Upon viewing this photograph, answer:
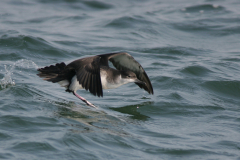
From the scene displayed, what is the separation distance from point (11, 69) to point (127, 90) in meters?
2.77

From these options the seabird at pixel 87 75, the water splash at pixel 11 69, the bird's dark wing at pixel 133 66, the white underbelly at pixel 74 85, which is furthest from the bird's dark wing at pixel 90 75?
the water splash at pixel 11 69

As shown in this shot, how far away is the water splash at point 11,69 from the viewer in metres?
7.37

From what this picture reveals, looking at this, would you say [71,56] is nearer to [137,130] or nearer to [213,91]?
[213,91]

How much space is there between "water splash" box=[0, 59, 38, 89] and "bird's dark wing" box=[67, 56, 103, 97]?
Answer: 1.78 metres

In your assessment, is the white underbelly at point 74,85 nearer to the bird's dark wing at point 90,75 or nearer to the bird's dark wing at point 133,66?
the bird's dark wing at point 90,75

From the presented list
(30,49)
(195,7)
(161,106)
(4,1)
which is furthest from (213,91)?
(4,1)

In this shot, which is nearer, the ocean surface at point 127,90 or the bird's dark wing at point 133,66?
the ocean surface at point 127,90

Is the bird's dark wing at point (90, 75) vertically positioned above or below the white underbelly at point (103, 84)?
above

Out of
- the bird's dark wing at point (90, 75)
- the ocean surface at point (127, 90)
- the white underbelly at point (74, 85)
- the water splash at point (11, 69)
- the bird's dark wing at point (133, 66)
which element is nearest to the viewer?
the ocean surface at point (127, 90)

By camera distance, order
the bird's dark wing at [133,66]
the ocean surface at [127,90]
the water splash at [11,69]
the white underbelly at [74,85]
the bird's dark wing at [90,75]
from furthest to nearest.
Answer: the bird's dark wing at [133,66], the water splash at [11,69], the white underbelly at [74,85], the bird's dark wing at [90,75], the ocean surface at [127,90]

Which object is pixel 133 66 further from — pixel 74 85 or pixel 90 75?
pixel 90 75

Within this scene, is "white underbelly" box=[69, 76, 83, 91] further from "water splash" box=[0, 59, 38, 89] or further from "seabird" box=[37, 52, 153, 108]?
"water splash" box=[0, 59, 38, 89]

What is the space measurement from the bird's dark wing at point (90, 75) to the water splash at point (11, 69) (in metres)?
1.78

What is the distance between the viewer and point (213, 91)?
8656 millimetres
